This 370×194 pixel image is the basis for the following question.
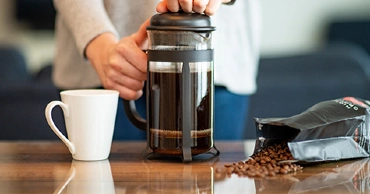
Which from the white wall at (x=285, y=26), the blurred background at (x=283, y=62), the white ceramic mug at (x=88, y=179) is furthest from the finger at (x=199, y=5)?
the white wall at (x=285, y=26)

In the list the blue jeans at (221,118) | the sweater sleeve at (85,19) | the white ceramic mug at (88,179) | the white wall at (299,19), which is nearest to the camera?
the white ceramic mug at (88,179)

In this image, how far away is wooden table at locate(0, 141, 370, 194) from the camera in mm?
944

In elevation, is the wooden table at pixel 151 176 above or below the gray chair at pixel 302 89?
above

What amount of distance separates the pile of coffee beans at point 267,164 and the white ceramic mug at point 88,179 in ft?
0.62

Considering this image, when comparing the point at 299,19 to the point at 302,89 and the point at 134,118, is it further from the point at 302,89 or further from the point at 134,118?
the point at 134,118

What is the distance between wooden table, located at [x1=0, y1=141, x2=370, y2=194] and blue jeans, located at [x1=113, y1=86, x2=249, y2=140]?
11.5 inches

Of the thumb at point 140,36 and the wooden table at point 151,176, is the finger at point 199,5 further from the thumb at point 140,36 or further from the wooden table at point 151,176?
the wooden table at point 151,176

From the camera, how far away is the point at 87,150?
44.8 inches

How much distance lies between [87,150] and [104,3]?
50 cm

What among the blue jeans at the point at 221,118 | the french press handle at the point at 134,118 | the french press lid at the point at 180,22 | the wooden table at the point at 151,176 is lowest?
the blue jeans at the point at 221,118

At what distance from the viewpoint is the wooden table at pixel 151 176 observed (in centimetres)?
94

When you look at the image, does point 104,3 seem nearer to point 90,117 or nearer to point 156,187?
point 90,117

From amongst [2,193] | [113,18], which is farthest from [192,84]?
[113,18]

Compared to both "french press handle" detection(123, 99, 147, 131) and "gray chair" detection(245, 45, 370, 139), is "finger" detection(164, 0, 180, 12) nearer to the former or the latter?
"french press handle" detection(123, 99, 147, 131)
